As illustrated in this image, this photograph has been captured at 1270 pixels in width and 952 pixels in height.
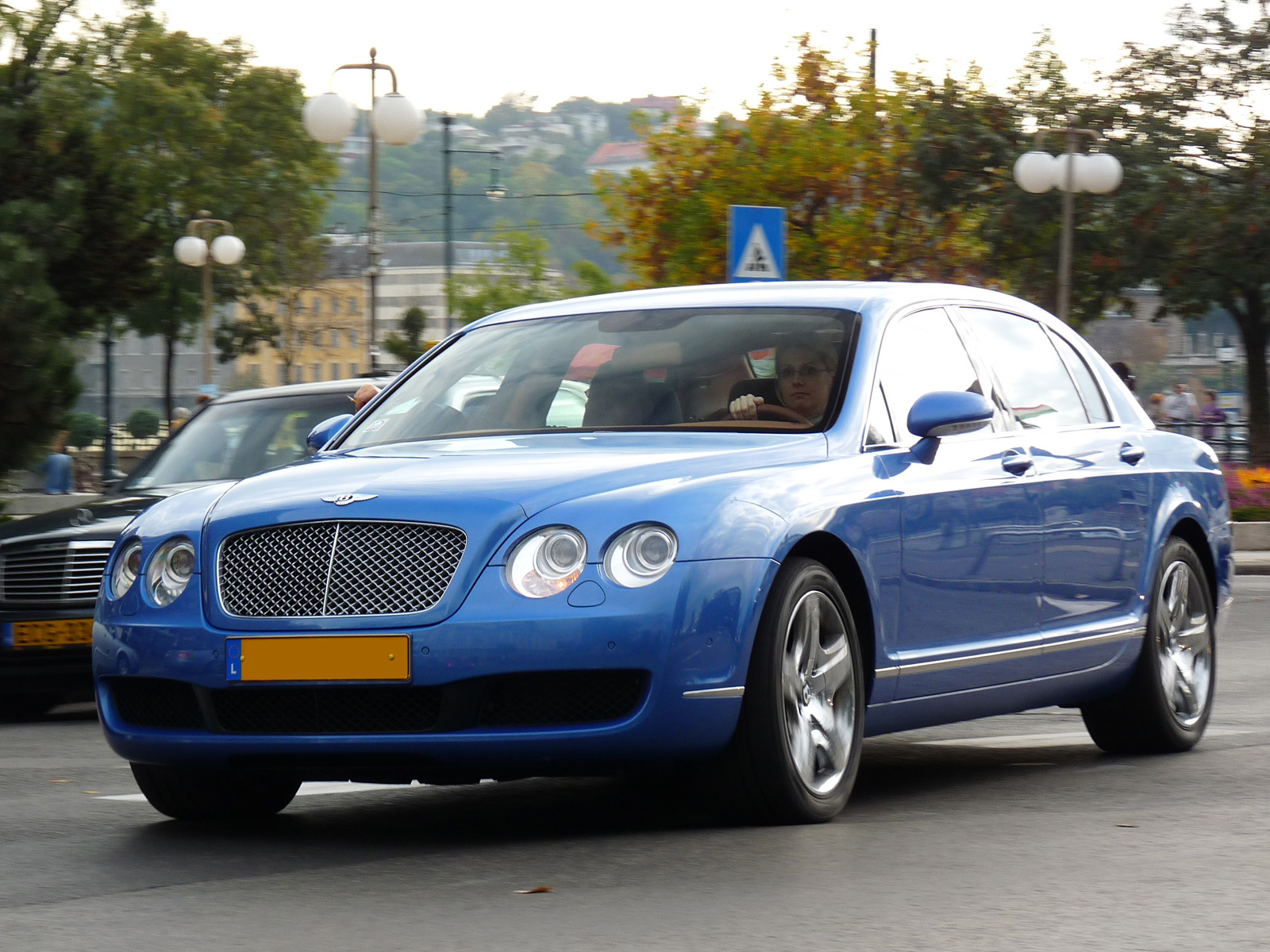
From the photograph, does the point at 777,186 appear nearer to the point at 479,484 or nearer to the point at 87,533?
the point at 87,533

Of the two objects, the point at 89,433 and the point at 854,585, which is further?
the point at 89,433

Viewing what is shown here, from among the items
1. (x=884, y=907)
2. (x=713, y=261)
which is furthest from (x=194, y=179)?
(x=884, y=907)

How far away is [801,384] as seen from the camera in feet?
22.8

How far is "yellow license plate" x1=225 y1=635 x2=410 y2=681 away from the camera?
5816mm

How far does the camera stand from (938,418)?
6.84m

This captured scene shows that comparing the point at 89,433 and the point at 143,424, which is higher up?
the point at 89,433

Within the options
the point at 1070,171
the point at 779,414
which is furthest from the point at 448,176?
the point at 779,414

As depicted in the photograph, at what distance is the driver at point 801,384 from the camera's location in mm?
6863

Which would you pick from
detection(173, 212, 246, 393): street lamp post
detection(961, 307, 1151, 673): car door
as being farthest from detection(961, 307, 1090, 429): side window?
detection(173, 212, 246, 393): street lamp post

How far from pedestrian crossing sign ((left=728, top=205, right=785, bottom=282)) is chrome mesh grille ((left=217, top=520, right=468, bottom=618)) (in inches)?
352

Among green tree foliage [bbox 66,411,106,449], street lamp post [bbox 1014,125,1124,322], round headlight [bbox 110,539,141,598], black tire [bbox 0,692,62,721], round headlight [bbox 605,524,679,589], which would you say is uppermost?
street lamp post [bbox 1014,125,1124,322]

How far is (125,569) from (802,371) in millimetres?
2058

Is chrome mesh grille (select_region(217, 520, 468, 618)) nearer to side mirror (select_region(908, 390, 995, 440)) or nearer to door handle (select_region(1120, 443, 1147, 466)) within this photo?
side mirror (select_region(908, 390, 995, 440))

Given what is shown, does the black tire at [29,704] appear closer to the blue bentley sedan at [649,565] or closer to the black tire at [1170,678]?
the blue bentley sedan at [649,565]
